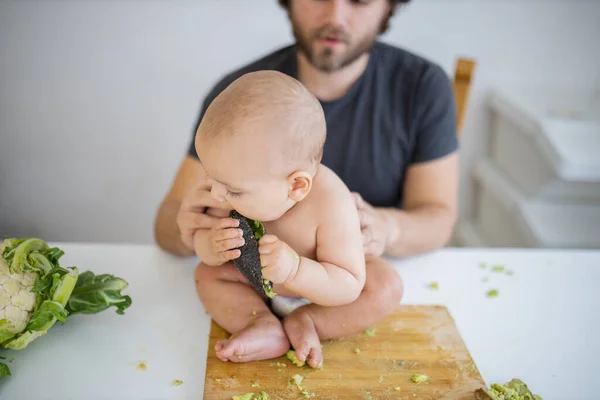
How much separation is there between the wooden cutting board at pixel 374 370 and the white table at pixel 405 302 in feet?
0.11

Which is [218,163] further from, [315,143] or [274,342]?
[274,342]

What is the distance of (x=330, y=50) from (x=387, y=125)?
9.7 inches

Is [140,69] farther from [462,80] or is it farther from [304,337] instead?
[304,337]

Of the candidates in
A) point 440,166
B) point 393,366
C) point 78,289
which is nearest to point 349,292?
Answer: point 393,366

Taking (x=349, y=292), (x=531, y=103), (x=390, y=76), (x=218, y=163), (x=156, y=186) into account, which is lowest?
(x=156, y=186)

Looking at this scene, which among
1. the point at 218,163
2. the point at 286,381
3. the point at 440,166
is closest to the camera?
the point at 218,163

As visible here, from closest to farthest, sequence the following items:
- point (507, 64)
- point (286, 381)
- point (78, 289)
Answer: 1. point (286, 381)
2. point (78, 289)
3. point (507, 64)

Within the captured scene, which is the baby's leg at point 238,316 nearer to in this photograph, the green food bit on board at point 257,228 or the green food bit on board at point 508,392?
the green food bit on board at point 257,228

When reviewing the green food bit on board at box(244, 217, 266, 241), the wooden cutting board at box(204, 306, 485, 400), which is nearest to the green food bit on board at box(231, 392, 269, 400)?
the wooden cutting board at box(204, 306, 485, 400)

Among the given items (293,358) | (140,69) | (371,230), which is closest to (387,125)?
(371,230)

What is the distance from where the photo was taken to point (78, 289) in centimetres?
99

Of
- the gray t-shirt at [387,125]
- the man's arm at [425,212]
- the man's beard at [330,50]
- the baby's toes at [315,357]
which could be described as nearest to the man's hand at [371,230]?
the man's arm at [425,212]

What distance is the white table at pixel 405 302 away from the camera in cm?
88

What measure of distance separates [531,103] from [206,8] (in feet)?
4.23
